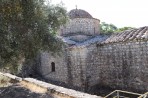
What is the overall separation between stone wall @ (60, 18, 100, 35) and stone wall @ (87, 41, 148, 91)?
15.6ft

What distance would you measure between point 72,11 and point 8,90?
12.8m

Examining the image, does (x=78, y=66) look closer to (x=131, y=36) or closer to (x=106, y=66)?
(x=106, y=66)

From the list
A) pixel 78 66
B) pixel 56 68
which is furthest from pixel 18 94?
pixel 56 68

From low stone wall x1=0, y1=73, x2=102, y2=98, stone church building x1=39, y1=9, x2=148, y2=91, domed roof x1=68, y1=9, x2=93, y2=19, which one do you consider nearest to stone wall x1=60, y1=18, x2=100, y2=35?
domed roof x1=68, y1=9, x2=93, y2=19

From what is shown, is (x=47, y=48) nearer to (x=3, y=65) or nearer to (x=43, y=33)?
(x=43, y=33)

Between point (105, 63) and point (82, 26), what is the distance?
556 cm

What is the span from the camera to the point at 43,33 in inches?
438

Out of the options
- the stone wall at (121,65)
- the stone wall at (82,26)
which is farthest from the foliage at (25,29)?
the stone wall at (82,26)

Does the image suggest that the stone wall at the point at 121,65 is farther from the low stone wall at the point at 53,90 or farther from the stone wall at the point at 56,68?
the low stone wall at the point at 53,90

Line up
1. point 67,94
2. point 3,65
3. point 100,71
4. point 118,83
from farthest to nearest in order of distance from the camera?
point 100,71
point 118,83
point 3,65
point 67,94

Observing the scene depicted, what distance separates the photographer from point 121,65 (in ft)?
51.9

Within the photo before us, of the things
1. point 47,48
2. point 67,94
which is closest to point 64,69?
point 47,48

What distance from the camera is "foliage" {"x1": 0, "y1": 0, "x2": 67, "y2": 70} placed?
9562mm

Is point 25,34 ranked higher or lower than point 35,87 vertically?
higher
